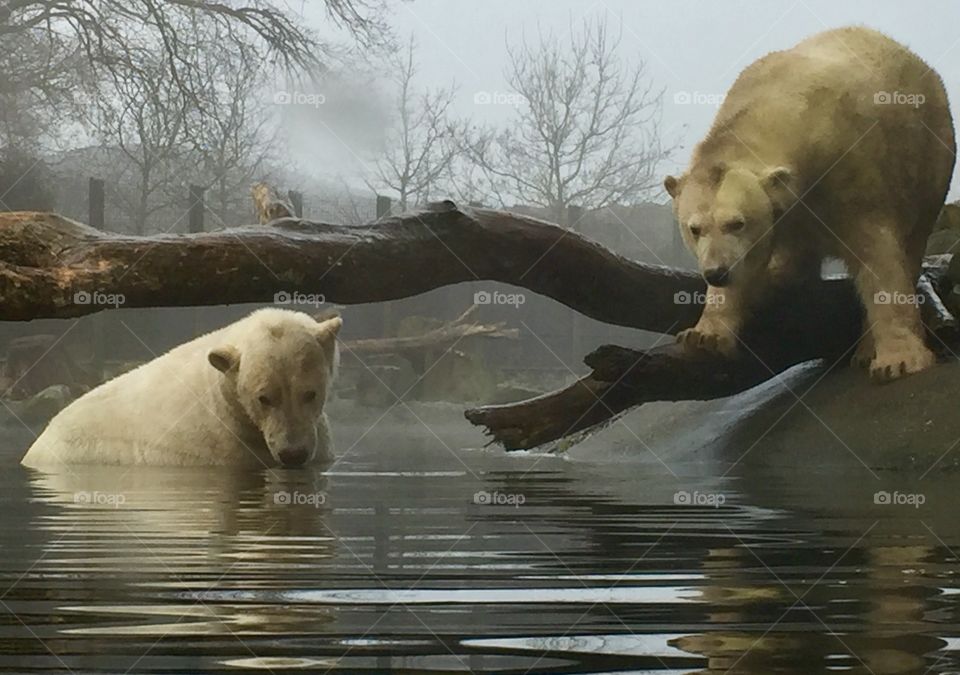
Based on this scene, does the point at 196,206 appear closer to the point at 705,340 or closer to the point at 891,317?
the point at 705,340

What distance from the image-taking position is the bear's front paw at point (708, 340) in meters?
4.41

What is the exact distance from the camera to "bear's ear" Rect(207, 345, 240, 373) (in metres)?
4.11

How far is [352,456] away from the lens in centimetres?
559

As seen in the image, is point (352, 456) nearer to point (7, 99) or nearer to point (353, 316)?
point (353, 316)

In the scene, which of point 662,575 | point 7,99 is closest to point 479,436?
point 7,99

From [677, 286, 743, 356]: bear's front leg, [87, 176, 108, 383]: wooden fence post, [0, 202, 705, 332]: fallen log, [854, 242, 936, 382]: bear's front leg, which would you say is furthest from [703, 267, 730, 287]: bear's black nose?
[87, 176, 108, 383]: wooden fence post

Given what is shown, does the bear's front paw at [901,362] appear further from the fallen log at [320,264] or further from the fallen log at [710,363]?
the fallen log at [320,264]

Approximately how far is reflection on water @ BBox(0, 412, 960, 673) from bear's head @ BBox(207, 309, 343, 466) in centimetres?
90

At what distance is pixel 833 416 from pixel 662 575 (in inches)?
123

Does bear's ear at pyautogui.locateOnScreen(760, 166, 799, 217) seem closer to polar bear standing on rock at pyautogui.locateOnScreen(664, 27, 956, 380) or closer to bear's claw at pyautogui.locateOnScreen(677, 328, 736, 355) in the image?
polar bear standing on rock at pyautogui.locateOnScreen(664, 27, 956, 380)

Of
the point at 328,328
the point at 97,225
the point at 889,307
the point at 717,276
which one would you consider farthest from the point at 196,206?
the point at 889,307

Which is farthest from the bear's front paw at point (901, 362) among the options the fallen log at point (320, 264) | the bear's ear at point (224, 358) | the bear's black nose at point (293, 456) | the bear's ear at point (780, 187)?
the bear's ear at point (224, 358)

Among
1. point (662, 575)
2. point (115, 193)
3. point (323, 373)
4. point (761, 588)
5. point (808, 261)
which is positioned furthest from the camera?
point (115, 193)

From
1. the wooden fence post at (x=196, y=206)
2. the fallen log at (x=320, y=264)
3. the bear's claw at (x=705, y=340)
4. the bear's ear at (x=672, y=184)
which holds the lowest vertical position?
the bear's claw at (x=705, y=340)
